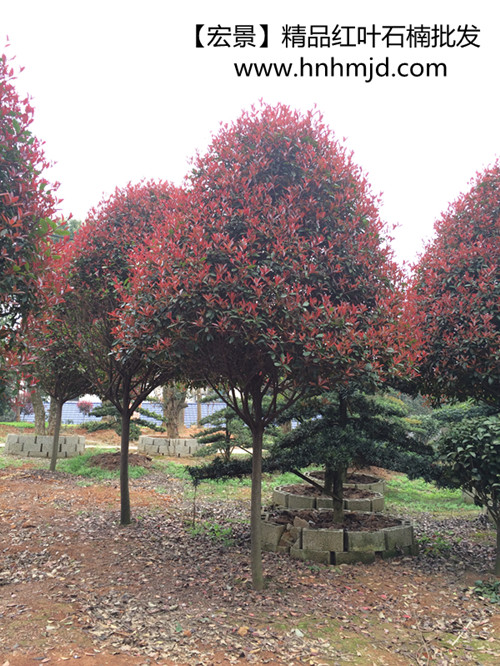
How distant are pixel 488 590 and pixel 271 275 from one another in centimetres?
390

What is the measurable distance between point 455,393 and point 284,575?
140 inches

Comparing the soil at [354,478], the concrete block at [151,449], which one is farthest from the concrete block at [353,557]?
the concrete block at [151,449]

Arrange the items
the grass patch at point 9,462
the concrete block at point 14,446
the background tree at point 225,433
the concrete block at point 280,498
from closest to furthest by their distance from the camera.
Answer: the concrete block at point 280,498 → the background tree at point 225,433 → the grass patch at point 9,462 → the concrete block at point 14,446

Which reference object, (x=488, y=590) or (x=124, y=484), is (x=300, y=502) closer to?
(x=124, y=484)

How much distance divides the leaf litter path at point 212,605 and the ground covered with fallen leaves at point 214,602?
1 cm

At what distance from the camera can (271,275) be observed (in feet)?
14.4

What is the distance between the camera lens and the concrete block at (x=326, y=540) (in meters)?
5.56

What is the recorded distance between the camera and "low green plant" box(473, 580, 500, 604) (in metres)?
4.58

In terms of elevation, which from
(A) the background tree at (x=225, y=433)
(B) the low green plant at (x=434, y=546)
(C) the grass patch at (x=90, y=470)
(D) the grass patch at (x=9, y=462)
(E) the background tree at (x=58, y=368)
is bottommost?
(B) the low green plant at (x=434, y=546)

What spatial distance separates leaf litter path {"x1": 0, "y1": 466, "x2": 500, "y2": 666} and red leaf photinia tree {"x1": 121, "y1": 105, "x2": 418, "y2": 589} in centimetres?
65

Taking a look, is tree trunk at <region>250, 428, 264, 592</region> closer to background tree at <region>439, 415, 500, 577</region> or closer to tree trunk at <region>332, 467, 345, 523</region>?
tree trunk at <region>332, 467, 345, 523</region>

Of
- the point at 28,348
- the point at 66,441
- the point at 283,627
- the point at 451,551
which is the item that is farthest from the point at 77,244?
the point at 66,441

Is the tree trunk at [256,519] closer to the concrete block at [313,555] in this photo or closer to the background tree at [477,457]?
the concrete block at [313,555]

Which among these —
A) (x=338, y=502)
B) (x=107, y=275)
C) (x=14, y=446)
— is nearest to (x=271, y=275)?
(x=107, y=275)
